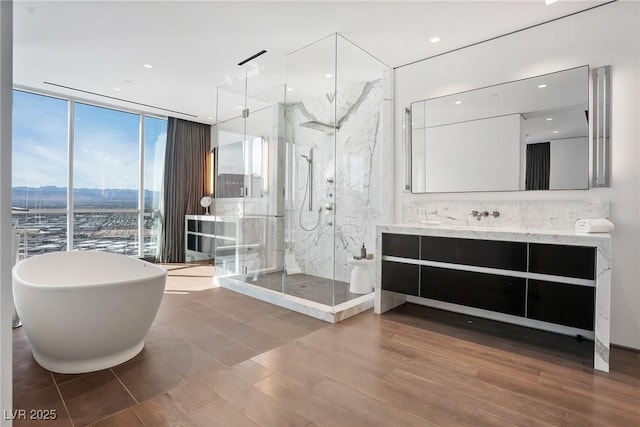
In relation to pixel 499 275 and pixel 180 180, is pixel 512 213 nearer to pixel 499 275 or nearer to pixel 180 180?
pixel 499 275

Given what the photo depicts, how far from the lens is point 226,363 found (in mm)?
2328

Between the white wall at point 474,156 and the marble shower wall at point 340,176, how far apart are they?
691mm

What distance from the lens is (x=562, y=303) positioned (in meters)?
2.41

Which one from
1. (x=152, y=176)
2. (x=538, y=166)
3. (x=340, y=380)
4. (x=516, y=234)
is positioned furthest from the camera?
(x=152, y=176)

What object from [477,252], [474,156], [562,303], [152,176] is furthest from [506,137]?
[152,176]

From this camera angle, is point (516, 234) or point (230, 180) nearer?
point (516, 234)

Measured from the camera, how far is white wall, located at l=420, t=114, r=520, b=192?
3.15 metres

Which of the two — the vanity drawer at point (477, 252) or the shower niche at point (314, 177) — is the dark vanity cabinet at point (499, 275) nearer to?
the vanity drawer at point (477, 252)

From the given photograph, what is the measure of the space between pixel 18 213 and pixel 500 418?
6.15 metres

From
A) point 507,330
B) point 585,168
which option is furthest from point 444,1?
point 507,330

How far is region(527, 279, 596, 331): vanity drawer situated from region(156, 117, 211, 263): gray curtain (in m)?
5.94

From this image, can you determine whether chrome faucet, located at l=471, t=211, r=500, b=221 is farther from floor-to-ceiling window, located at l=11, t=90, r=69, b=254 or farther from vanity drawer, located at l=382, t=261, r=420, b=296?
floor-to-ceiling window, located at l=11, t=90, r=69, b=254

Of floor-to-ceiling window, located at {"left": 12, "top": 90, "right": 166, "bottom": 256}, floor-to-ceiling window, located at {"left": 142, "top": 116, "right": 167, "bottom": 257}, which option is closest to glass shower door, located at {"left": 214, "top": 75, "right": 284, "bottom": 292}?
floor-to-ceiling window, located at {"left": 142, "top": 116, "right": 167, "bottom": 257}

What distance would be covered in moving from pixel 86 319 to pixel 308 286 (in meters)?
2.37
